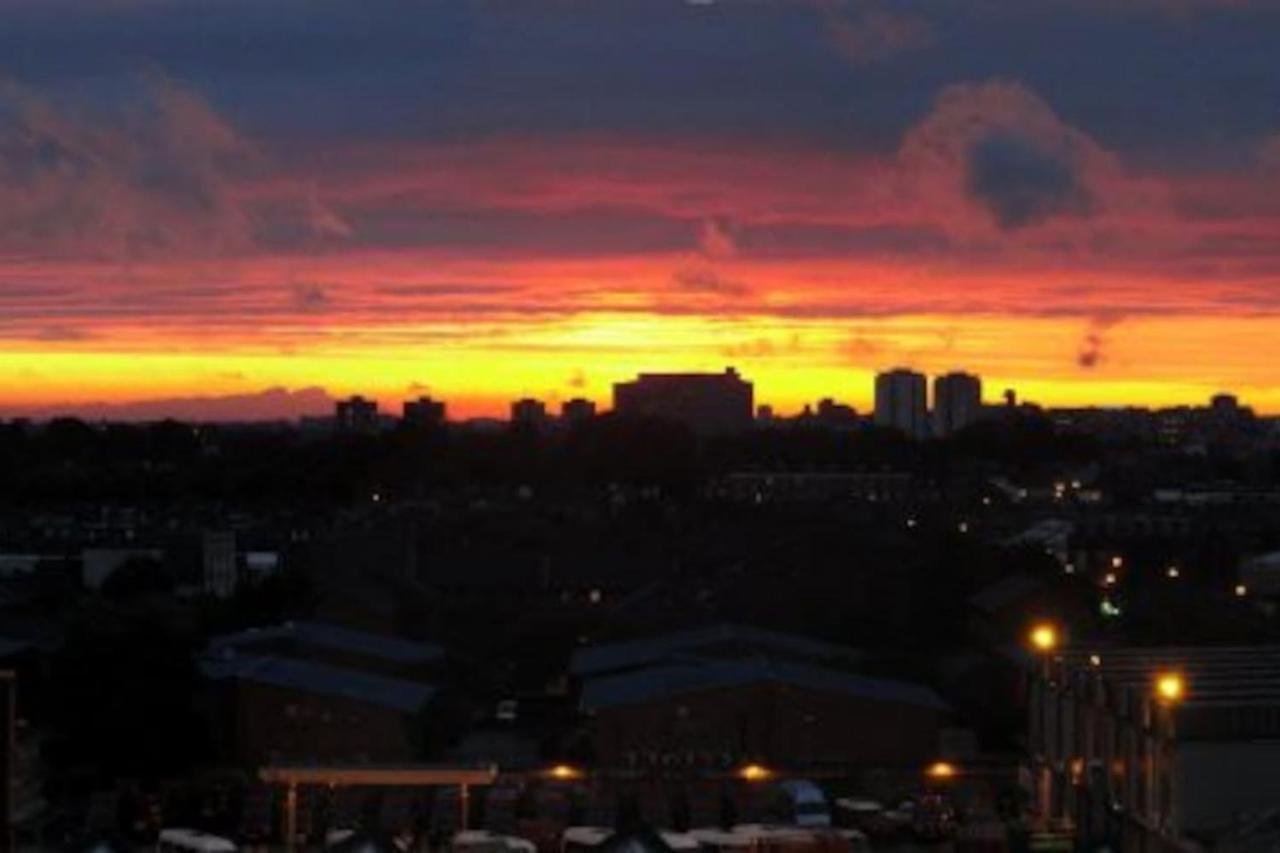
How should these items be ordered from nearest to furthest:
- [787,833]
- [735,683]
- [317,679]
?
1. [787,833]
2. [735,683]
3. [317,679]

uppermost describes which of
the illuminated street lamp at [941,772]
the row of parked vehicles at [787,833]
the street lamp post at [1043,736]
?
the street lamp post at [1043,736]

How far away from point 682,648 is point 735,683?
1.81 metres

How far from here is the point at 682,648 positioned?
473 inches

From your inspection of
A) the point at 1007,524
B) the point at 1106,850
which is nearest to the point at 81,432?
the point at 1007,524

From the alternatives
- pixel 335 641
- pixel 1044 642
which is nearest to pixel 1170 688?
pixel 1044 642

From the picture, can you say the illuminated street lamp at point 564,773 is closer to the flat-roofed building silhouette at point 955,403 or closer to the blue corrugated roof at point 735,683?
the blue corrugated roof at point 735,683

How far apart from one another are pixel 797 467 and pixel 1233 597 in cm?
2265

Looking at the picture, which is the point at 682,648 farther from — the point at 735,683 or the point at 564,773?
the point at 564,773

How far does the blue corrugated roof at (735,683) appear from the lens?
10.2m

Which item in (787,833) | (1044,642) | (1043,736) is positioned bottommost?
(787,833)

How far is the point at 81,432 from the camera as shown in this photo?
39312 mm

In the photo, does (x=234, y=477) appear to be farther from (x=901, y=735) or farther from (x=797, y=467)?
(x=901, y=735)

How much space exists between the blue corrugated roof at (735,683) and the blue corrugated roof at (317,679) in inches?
31.4

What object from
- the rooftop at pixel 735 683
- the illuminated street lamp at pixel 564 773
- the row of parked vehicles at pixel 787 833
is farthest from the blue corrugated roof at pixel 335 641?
the row of parked vehicles at pixel 787 833
